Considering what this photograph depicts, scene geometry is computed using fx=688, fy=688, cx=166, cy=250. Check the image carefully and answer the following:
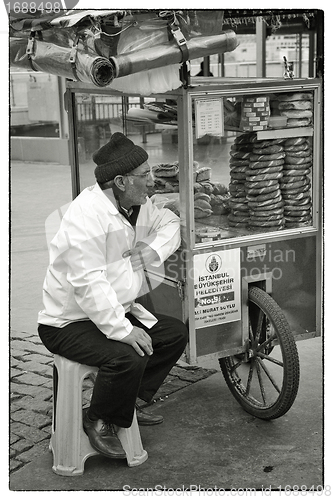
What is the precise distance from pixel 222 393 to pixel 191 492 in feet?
3.56

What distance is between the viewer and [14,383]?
436 centimetres

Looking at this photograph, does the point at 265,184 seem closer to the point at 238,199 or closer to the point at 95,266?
the point at 238,199

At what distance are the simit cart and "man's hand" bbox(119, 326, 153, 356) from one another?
0.39 m

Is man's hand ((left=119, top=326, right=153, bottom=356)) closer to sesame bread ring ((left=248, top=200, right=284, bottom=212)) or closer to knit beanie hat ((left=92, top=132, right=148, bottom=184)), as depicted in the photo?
knit beanie hat ((left=92, top=132, right=148, bottom=184))

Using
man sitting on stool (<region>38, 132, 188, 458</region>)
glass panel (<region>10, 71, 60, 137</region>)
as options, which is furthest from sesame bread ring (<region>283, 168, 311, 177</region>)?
glass panel (<region>10, 71, 60, 137</region>)

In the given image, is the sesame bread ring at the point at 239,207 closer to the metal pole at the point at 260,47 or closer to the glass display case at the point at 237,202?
the glass display case at the point at 237,202

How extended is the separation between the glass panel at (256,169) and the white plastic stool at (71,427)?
0.97 metres

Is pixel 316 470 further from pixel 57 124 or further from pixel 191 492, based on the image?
pixel 57 124

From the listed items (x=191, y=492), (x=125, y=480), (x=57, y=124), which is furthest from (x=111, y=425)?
(x=57, y=124)

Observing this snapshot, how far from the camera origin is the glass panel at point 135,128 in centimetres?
403

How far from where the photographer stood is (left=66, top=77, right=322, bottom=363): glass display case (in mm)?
3551

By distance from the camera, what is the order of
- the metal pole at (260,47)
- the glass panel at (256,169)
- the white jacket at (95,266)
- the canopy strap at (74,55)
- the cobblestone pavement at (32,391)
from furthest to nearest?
the metal pole at (260,47)
the glass panel at (256,169)
the cobblestone pavement at (32,391)
the canopy strap at (74,55)
the white jacket at (95,266)

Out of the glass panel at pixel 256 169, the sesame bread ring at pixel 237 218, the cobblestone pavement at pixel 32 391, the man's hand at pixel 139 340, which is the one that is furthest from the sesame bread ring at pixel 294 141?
the cobblestone pavement at pixel 32 391

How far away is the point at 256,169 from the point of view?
3.89 meters
